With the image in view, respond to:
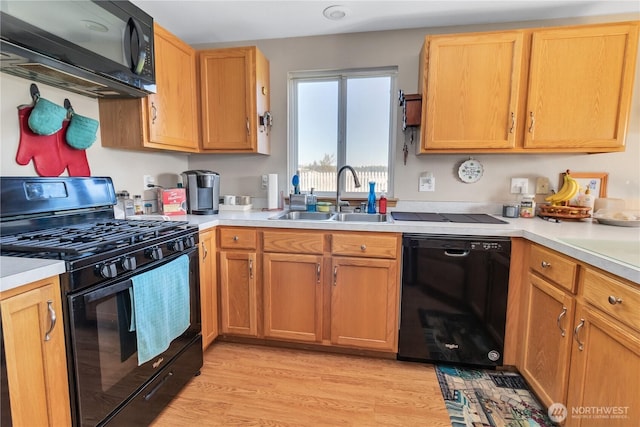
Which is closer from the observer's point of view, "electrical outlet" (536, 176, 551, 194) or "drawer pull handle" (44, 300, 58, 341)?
"drawer pull handle" (44, 300, 58, 341)

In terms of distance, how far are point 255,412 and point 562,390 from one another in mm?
1389

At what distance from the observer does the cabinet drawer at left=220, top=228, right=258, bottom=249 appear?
2.00 metres

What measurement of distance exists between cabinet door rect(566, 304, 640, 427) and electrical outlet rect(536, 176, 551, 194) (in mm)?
1246

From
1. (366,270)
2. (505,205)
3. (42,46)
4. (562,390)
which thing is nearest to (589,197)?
(505,205)

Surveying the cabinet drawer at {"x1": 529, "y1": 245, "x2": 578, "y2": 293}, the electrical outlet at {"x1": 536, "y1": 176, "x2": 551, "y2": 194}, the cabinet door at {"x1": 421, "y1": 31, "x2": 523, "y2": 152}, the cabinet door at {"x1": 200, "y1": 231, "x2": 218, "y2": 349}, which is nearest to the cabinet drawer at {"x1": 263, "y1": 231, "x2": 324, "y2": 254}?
the cabinet door at {"x1": 200, "y1": 231, "x2": 218, "y2": 349}

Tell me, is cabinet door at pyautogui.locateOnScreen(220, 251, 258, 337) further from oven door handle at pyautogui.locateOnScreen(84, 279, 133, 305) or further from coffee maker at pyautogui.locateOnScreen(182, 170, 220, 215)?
oven door handle at pyautogui.locateOnScreen(84, 279, 133, 305)

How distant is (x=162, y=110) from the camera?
6.59 ft

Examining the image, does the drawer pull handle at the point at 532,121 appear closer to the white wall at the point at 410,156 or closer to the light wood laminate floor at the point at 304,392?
the white wall at the point at 410,156

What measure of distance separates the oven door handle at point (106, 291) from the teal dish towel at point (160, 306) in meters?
0.03

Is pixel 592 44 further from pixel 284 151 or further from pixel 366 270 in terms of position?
pixel 284 151

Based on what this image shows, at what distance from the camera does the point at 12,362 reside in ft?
3.00

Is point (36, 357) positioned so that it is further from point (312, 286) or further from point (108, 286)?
point (312, 286)

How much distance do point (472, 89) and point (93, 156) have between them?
2.35m

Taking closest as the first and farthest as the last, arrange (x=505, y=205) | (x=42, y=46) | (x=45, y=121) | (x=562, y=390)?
(x=42, y=46) → (x=562, y=390) → (x=45, y=121) → (x=505, y=205)
